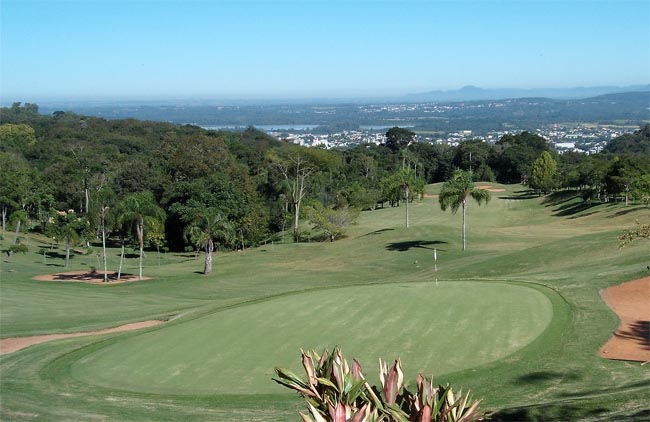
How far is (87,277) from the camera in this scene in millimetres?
44344

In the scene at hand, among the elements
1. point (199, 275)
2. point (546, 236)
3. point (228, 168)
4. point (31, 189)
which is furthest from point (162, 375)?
point (31, 189)

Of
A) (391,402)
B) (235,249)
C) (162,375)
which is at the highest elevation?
(391,402)

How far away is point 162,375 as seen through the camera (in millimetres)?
17719

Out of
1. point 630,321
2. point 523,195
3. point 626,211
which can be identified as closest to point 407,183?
point 626,211

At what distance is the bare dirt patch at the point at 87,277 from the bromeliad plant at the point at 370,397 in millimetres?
37605

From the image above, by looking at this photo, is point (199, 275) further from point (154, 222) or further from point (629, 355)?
point (629, 355)

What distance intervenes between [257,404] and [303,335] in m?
5.12

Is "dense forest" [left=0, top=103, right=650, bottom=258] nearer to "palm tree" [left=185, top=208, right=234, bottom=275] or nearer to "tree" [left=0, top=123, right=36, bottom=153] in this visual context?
"palm tree" [left=185, top=208, right=234, bottom=275]

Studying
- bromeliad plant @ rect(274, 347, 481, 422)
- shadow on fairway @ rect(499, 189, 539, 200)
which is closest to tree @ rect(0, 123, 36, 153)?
shadow on fairway @ rect(499, 189, 539, 200)

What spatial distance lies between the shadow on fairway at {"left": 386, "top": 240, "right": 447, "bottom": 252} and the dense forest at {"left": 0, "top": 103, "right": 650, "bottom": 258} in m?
11.0

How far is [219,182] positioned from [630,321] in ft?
136

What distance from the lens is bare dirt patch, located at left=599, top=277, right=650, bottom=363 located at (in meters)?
18.4

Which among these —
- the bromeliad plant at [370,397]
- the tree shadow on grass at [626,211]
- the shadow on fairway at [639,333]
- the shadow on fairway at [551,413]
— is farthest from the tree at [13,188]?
the bromeliad plant at [370,397]

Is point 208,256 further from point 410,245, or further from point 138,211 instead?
point 410,245
